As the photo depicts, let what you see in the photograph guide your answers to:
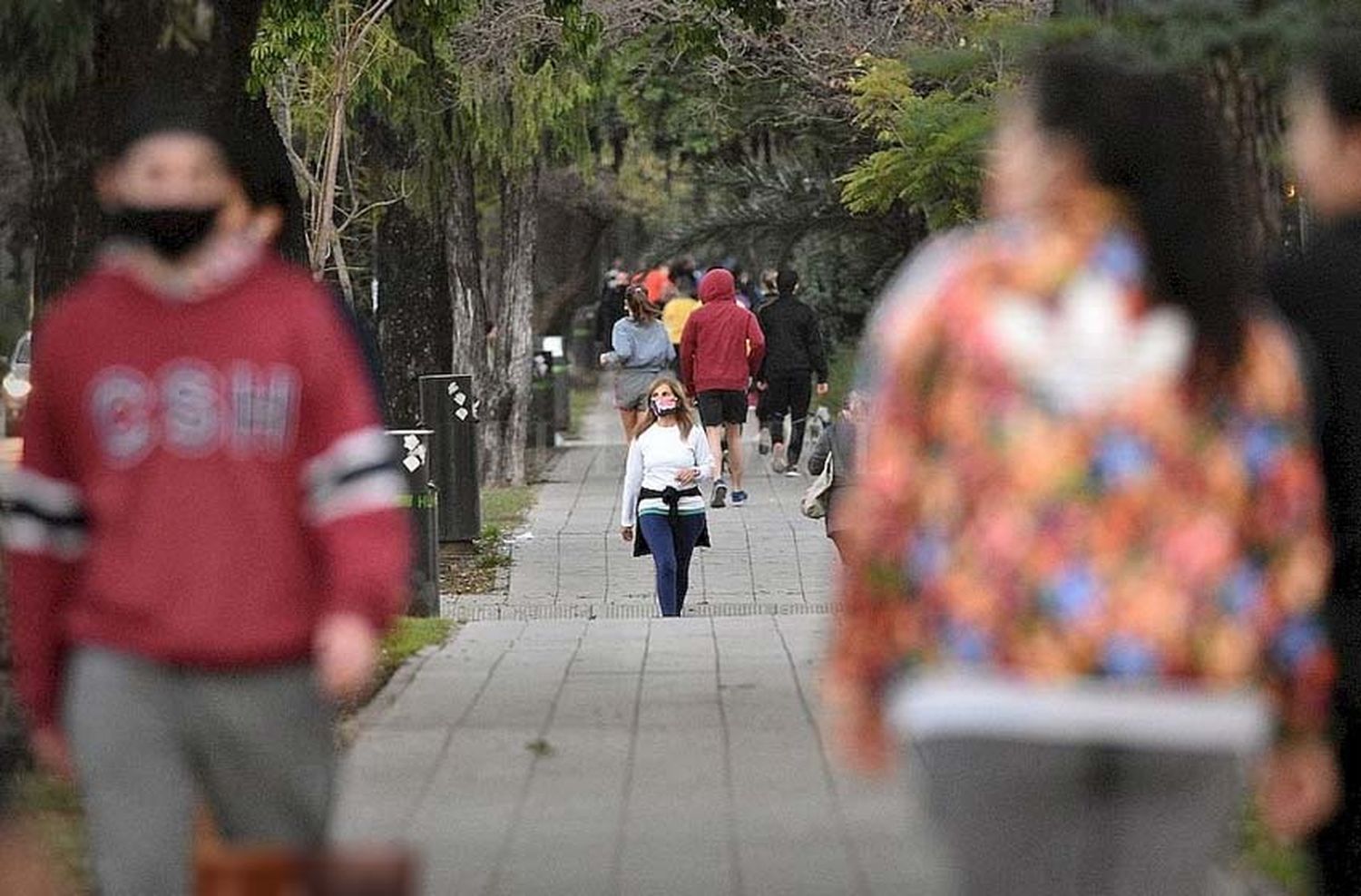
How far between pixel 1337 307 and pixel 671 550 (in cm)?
1103

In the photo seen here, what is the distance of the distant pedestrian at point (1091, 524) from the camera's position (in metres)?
3.89

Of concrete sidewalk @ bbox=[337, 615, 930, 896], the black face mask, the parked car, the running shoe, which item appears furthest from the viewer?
the running shoe

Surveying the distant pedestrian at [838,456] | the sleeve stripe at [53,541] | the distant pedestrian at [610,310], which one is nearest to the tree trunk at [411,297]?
the distant pedestrian at [838,456]

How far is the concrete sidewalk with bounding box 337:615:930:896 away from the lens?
775cm

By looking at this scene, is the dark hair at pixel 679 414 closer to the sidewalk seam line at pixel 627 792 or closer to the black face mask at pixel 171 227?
the sidewalk seam line at pixel 627 792

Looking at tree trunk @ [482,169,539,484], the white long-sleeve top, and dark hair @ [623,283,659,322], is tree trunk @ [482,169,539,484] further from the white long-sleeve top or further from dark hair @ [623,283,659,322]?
the white long-sleeve top

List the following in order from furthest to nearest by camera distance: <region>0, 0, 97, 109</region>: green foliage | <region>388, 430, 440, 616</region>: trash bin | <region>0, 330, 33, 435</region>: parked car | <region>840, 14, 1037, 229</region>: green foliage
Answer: <region>388, 430, 440, 616</region>: trash bin < <region>0, 0, 97, 109</region>: green foliage < <region>840, 14, 1037, 229</region>: green foliage < <region>0, 330, 33, 435</region>: parked car

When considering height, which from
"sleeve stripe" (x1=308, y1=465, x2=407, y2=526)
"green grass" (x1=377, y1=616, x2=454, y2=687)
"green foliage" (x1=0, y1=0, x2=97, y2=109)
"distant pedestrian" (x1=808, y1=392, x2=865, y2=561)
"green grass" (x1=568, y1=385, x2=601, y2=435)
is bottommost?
"green grass" (x1=568, y1=385, x2=601, y2=435)

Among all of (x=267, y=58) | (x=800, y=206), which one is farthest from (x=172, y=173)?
(x=800, y=206)

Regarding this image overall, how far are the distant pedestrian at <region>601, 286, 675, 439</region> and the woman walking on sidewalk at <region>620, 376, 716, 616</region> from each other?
8298mm

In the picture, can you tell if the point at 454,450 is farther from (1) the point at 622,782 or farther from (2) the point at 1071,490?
(2) the point at 1071,490

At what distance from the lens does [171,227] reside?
16.2 ft

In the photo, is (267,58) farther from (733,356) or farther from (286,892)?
(286,892)

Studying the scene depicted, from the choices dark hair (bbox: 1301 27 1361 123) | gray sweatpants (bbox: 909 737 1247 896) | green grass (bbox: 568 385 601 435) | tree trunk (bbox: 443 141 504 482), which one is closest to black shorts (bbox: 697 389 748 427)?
tree trunk (bbox: 443 141 504 482)
